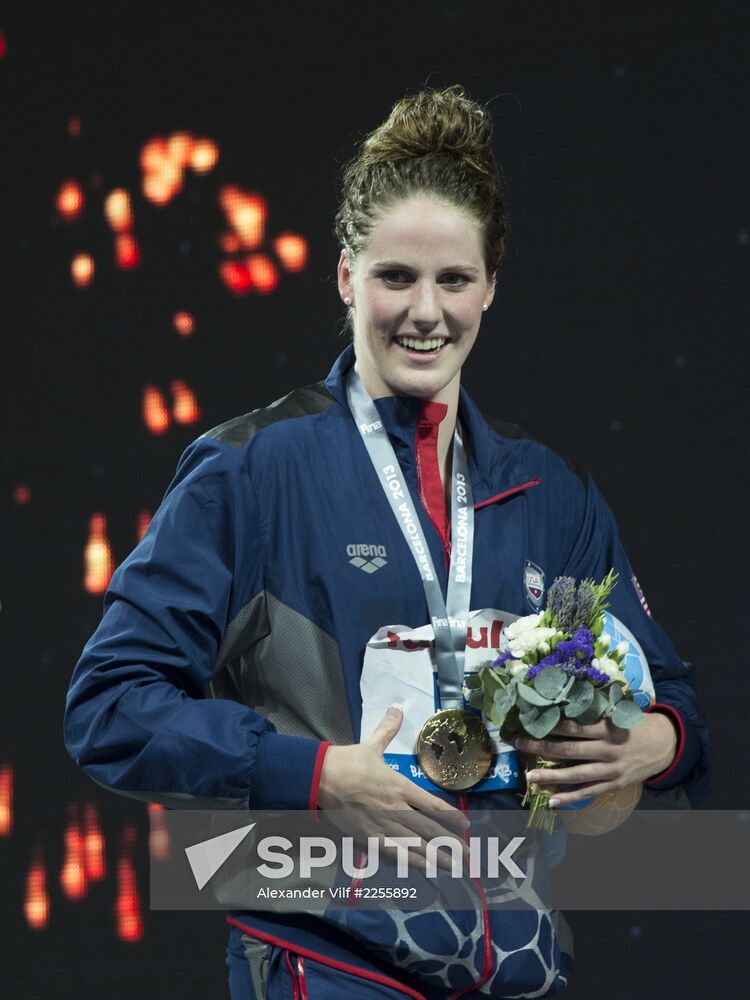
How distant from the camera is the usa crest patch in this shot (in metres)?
2.38

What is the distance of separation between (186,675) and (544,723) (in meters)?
0.48

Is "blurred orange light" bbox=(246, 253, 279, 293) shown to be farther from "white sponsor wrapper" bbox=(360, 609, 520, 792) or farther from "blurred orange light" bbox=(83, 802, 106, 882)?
"white sponsor wrapper" bbox=(360, 609, 520, 792)

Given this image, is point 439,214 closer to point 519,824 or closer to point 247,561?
point 247,561

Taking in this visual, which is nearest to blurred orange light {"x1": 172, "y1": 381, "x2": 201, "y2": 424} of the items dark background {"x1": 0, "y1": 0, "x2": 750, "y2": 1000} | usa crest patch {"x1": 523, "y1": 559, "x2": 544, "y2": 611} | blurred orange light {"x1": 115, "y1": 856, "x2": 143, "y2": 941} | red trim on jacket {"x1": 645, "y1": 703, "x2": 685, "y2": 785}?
dark background {"x1": 0, "y1": 0, "x2": 750, "y2": 1000}

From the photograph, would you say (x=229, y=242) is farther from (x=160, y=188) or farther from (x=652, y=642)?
(x=652, y=642)

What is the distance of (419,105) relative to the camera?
2.43 m

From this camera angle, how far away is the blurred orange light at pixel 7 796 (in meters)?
3.76

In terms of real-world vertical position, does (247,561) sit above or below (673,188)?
below

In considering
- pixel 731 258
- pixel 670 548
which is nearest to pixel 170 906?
pixel 670 548

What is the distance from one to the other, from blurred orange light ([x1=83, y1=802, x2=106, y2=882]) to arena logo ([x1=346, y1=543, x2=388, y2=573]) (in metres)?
1.68

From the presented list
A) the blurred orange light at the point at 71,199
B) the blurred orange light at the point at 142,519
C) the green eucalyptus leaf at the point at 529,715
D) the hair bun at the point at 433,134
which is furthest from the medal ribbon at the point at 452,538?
the blurred orange light at the point at 71,199

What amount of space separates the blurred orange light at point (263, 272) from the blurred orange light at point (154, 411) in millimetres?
330

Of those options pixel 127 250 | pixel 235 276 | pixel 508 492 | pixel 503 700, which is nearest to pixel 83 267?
pixel 127 250

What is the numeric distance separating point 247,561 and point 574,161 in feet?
5.28
